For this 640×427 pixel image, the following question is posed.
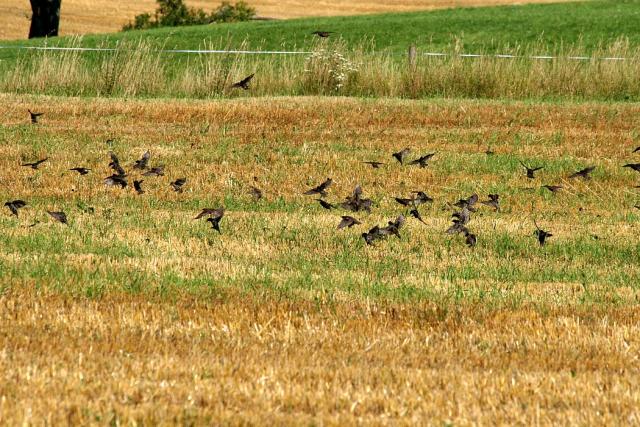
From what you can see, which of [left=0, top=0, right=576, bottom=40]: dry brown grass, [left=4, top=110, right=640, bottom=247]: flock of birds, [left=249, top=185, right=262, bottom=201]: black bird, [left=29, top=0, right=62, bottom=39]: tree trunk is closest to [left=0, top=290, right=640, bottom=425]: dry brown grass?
[left=4, top=110, right=640, bottom=247]: flock of birds

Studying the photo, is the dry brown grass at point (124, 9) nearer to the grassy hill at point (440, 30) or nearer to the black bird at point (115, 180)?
the grassy hill at point (440, 30)

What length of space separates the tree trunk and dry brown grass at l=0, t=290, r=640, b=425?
97.9ft

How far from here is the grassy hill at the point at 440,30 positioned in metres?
35.9

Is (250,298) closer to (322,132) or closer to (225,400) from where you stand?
(225,400)

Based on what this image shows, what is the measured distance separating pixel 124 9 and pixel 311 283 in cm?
4999

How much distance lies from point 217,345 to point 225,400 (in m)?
1.14

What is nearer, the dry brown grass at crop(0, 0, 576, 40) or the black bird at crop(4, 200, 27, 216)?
the black bird at crop(4, 200, 27, 216)

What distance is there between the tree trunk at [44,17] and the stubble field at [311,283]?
65.1ft

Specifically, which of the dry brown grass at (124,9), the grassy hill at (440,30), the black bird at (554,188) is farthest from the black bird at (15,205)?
the dry brown grass at (124,9)

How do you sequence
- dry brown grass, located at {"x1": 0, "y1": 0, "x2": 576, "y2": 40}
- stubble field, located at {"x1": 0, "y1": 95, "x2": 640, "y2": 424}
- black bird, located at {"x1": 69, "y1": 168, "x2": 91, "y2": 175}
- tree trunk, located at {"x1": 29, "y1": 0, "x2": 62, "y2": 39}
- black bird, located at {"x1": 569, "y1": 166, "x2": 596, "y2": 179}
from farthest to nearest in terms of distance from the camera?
dry brown grass, located at {"x1": 0, "y1": 0, "x2": 576, "y2": 40}, tree trunk, located at {"x1": 29, "y1": 0, "x2": 62, "y2": 39}, black bird, located at {"x1": 569, "y1": 166, "x2": 596, "y2": 179}, black bird, located at {"x1": 69, "y1": 168, "x2": 91, "y2": 175}, stubble field, located at {"x1": 0, "y1": 95, "x2": 640, "y2": 424}

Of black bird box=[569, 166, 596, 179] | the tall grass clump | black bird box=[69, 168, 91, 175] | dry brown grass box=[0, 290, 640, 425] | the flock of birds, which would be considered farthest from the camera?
the tall grass clump

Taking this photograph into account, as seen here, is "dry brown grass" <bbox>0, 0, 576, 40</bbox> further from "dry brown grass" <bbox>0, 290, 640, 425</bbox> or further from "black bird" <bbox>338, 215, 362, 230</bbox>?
"dry brown grass" <bbox>0, 290, 640, 425</bbox>

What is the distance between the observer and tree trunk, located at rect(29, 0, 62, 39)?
3566 cm

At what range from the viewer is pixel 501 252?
980 cm
